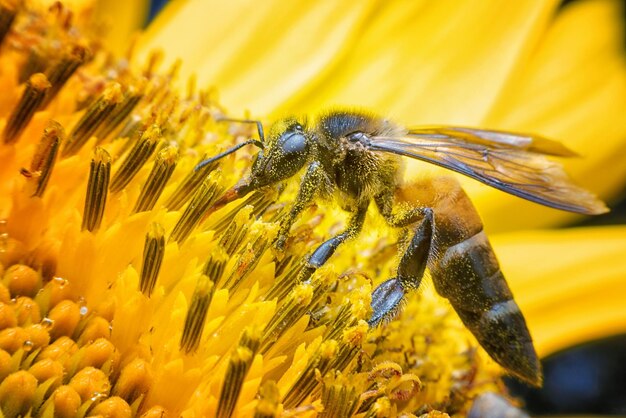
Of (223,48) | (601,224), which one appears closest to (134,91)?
(223,48)

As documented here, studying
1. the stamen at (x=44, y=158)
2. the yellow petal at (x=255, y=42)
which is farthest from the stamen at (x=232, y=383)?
the yellow petal at (x=255, y=42)

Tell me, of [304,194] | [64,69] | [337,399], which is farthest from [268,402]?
[64,69]

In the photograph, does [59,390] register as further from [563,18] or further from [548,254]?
[563,18]

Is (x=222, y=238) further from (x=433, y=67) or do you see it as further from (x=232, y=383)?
(x=433, y=67)

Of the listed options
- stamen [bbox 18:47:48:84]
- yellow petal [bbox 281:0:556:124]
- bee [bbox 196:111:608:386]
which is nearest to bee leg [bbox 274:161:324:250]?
bee [bbox 196:111:608:386]

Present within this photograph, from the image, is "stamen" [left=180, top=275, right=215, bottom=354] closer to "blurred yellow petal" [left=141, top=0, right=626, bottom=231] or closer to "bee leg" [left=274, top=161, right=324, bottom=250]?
"bee leg" [left=274, top=161, right=324, bottom=250]
